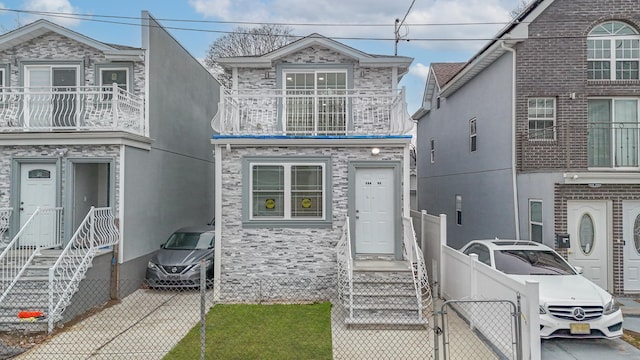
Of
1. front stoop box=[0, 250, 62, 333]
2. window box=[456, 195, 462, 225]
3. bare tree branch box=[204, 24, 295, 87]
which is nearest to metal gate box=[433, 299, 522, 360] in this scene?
front stoop box=[0, 250, 62, 333]

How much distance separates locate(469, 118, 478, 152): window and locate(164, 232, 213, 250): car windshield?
871 cm

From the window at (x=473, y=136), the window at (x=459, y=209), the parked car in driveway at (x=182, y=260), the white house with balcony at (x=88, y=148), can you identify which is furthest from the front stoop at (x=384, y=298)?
the window at (x=459, y=209)

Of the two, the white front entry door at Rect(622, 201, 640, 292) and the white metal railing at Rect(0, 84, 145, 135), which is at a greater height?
the white metal railing at Rect(0, 84, 145, 135)

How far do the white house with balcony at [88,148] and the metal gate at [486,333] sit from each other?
7385mm

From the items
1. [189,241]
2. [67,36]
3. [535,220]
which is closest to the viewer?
[535,220]

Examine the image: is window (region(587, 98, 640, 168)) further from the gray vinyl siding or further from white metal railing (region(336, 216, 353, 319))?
white metal railing (region(336, 216, 353, 319))

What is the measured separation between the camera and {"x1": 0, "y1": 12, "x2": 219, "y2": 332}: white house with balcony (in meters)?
10.2

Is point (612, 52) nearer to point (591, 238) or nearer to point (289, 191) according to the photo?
point (591, 238)

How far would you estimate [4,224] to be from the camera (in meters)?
10.4

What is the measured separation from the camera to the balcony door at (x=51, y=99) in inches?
444

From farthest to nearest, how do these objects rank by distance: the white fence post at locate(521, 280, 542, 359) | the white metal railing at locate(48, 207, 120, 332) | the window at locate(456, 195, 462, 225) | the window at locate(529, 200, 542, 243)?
the window at locate(456, 195, 462, 225) < the window at locate(529, 200, 542, 243) < the white metal railing at locate(48, 207, 120, 332) < the white fence post at locate(521, 280, 542, 359)

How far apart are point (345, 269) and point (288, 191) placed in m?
2.43

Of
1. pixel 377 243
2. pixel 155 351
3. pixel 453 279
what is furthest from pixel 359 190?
pixel 155 351

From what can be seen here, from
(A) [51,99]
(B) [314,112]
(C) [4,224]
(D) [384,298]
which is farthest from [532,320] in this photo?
(A) [51,99]
